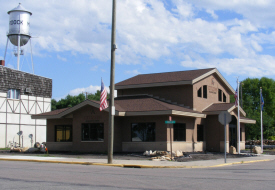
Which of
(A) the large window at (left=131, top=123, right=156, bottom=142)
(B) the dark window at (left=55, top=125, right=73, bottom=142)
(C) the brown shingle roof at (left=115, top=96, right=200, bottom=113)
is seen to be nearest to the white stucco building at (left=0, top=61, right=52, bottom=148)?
(B) the dark window at (left=55, top=125, right=73, bottom=142)

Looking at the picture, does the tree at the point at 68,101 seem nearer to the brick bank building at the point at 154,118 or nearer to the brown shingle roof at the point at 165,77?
the brown shingle roof at the point at 165,77

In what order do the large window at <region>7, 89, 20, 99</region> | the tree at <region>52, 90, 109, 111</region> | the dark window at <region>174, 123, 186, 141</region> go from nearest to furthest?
the dark window at <region>174, 123, 186, 141</region> → the large window at <region>7, 89, 20, 99</region> → the tree at <region>52, 90, 109, 111</region>

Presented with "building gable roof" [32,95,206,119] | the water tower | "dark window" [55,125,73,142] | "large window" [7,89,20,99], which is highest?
the water tower

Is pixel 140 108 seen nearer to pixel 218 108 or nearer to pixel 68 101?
pixel 218 108

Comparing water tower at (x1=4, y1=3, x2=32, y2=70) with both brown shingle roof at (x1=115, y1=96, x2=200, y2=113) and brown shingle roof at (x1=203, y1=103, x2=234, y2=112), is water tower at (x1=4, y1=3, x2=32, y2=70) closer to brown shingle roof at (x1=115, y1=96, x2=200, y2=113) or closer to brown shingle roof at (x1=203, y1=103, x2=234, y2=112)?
brown shingle roof at (x1=115, y1=96, x2=200, y2=113)

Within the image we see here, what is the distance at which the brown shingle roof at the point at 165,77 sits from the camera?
33.1 metres

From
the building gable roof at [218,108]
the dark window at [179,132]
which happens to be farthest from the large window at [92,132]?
the building gable roof at [218,108]

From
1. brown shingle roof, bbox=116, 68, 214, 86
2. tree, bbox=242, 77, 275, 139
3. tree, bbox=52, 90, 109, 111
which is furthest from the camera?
tree, bbox=52, 90, 109, 111

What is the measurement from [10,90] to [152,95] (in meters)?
24.6

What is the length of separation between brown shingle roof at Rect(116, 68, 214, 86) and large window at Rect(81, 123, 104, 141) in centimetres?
661

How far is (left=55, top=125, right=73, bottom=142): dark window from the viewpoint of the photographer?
33312mm

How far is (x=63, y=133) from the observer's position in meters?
33.6

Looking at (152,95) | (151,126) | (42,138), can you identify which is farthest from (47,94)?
(151,126)

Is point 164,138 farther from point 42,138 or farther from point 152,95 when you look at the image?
point 42,138
